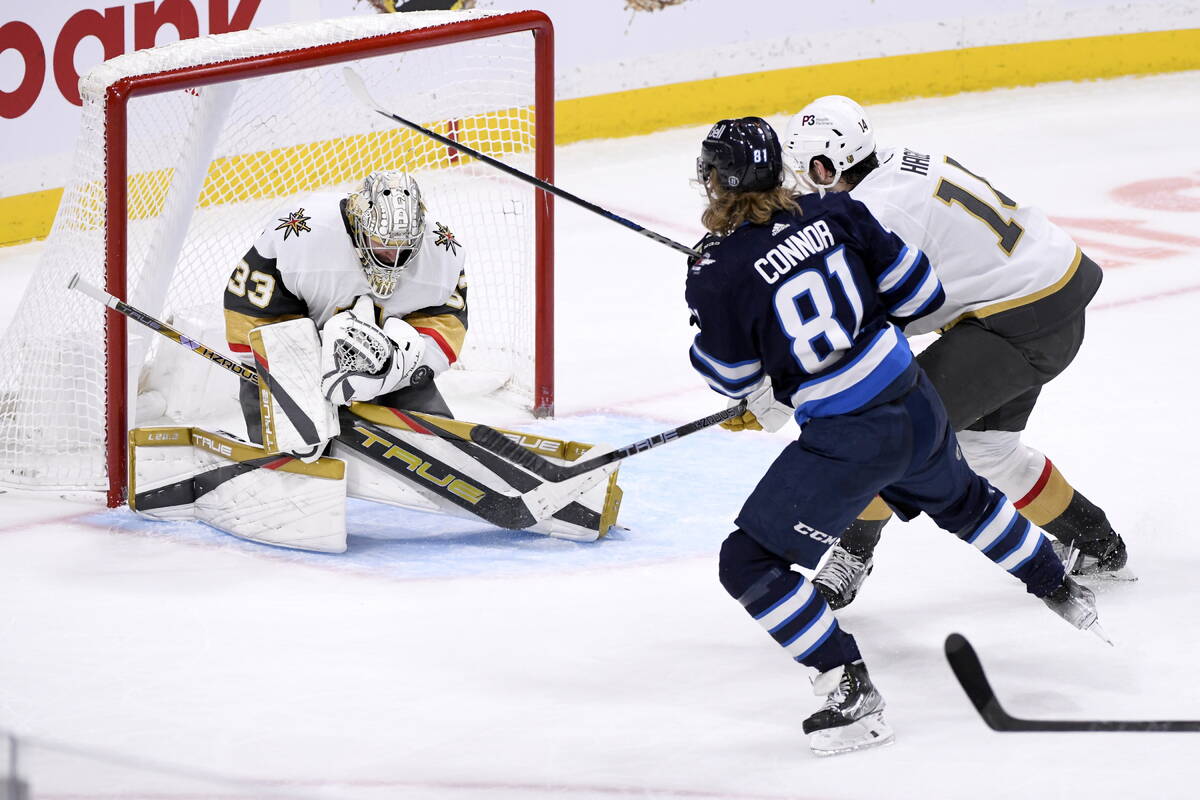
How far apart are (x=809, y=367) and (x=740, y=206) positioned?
0.80 feet

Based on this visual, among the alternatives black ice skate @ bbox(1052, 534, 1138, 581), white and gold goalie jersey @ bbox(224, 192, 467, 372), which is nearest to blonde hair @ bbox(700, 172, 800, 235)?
black ice skate @ bbox(1052, 534, 1138, 581)

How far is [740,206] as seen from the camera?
233cm

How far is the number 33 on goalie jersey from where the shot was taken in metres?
2.27

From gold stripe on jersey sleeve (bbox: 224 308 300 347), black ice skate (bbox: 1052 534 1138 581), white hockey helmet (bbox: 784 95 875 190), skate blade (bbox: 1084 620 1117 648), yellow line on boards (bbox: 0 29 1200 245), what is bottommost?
skate blade (bbox: 1084 620 1117 648)

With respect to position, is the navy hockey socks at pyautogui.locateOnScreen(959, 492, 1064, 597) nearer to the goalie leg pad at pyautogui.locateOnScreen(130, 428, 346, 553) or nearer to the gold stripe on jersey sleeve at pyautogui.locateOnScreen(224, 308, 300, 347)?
the goalie leg pad at pyautogui.locateOnScreen(130, 428, 346, 553)

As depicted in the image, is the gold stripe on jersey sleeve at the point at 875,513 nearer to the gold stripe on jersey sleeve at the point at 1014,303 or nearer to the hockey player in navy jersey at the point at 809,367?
the gold stripe on jersey sleeve at the point at 1014,303

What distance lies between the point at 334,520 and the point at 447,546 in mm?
235

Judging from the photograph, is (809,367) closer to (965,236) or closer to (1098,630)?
(965,236)

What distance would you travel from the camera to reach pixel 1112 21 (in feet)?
24.2

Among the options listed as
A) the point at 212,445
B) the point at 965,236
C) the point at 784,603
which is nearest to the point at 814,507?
the point at 784,603

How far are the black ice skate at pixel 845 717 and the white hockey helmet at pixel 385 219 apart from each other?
1.30 meters

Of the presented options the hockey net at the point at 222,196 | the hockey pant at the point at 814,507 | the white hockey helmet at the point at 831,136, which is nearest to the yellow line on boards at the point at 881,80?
the hockey net at the point at 222,196

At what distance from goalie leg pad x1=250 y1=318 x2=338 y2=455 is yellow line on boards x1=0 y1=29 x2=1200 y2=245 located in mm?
3490

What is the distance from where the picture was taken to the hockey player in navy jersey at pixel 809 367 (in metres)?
2.29
